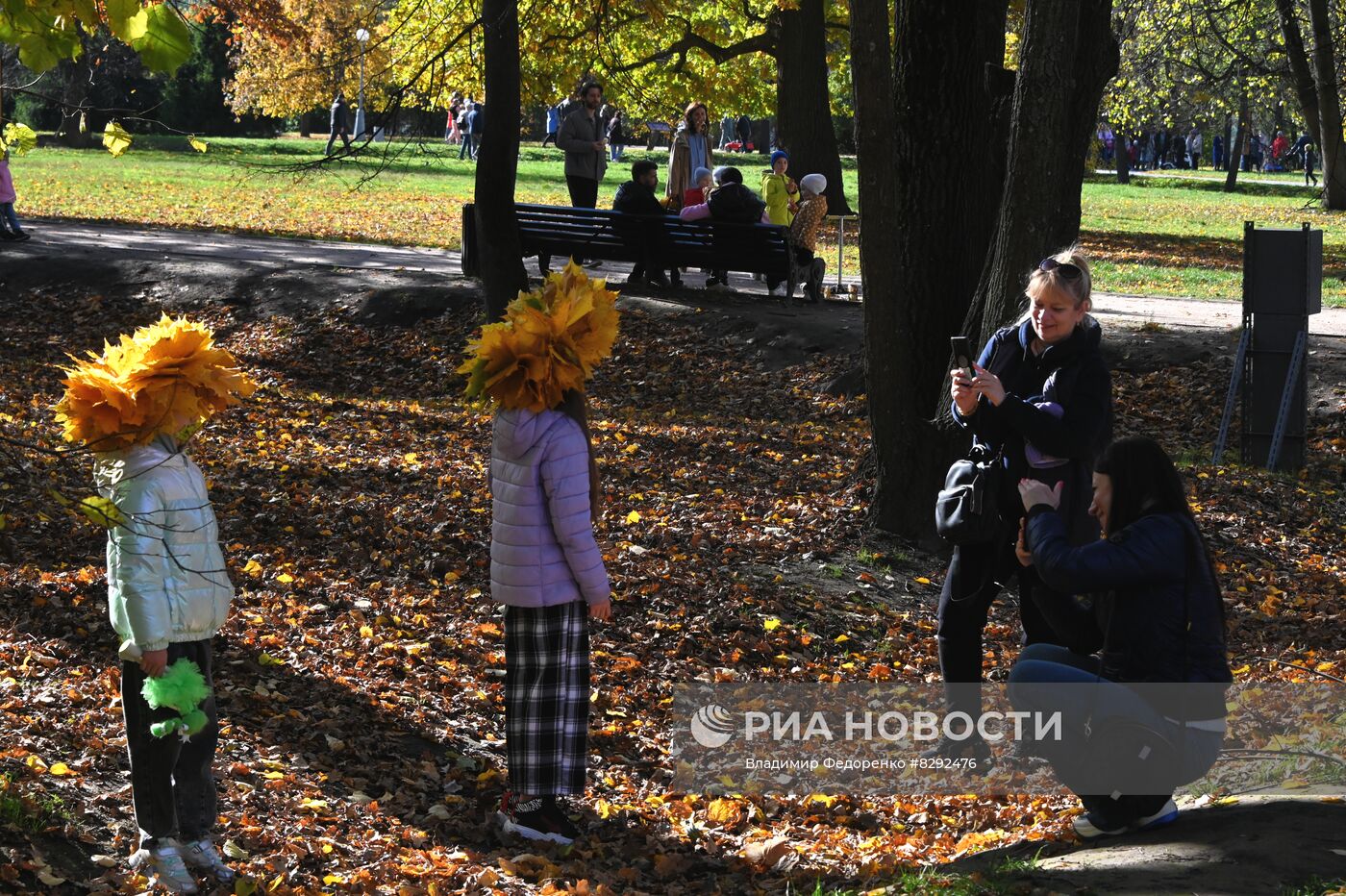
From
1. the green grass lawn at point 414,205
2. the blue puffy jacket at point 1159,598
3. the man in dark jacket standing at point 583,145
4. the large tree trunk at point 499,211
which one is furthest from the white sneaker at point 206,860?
the man in dark jacket standing at point 583,145

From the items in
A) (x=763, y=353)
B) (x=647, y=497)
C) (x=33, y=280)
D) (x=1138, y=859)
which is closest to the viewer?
(x=1138, y=859)

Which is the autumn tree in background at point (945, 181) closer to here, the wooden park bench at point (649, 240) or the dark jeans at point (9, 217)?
the wooden park bench at point (649, 240)

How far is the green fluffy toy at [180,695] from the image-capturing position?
4113 mm

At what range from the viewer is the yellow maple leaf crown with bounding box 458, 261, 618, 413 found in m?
4.68

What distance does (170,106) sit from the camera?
4650 cm

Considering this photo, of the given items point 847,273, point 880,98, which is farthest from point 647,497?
point 847,273

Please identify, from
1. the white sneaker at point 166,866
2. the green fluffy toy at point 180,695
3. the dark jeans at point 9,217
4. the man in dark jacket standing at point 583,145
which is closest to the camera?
the green fluffy toy at point 180,695

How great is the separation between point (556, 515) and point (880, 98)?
415cm

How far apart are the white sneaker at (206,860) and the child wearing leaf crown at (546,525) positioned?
3.17 ft

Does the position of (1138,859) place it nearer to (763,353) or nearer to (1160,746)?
(1160,746)

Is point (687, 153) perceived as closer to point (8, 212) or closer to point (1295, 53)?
point (8, 212)

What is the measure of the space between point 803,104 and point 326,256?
1032cm

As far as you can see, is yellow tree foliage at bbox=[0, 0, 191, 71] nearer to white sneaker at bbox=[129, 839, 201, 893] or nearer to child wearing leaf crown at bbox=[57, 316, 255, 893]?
child wearing leaf crown at bbox=[57, 316, 255, 893]

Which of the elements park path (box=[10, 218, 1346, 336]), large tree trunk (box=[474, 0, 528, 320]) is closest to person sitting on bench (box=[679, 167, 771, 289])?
park path (box=[10, 218, 1346, 336])
